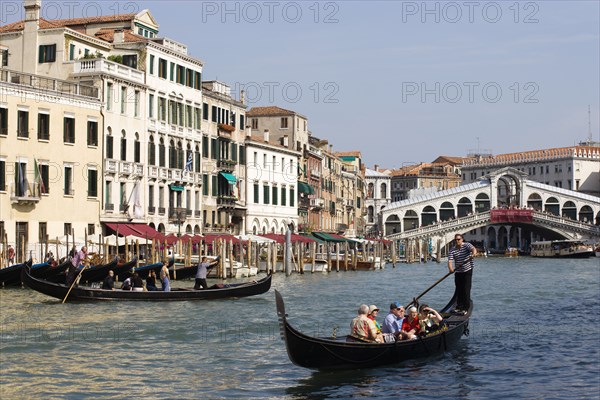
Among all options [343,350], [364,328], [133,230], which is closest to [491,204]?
Answer: [133,230]

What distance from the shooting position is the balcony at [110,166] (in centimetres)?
3206

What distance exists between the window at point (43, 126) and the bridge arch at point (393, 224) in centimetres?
4682

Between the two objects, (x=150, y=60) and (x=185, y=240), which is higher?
(x=150, y=60)

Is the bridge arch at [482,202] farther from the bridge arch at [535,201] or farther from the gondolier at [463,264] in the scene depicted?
the gondolier at [463,264]

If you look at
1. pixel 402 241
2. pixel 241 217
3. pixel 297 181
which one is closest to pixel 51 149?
pixel 241 217

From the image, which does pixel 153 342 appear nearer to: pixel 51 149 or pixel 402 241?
pixel 51 149

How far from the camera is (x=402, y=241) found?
66938mm

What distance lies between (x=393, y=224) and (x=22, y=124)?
48286 mm

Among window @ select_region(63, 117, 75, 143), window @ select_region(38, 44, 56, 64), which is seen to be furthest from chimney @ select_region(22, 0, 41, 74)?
window @ select_region(63, 117, 75, 143)

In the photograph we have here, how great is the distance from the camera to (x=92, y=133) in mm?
31594

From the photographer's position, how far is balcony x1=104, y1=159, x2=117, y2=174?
32062mm

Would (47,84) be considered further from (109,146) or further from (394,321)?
(394,321)

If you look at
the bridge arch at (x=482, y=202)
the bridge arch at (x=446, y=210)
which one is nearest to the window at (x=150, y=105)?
the bridge arch at (x=446, y=210)

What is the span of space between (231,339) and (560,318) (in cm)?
748
